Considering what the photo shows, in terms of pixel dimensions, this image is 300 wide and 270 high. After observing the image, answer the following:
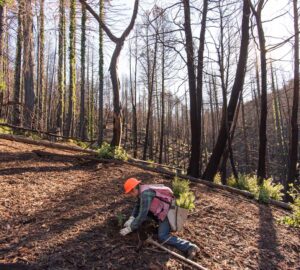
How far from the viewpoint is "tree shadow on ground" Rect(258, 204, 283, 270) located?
474cm

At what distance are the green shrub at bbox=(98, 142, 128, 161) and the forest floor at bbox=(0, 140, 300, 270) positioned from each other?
69cm

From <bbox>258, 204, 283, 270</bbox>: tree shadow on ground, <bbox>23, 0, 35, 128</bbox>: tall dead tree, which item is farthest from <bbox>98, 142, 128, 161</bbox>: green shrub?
<bbox>258, 204, 283, 270</bbox>: tree shadow on ground

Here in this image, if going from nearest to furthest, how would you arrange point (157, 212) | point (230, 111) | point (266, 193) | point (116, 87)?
point (157, 212) → point (266, 193) → point (116, 87) → point (230, 111)

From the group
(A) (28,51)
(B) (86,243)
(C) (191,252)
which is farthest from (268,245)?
(A) (28,51)

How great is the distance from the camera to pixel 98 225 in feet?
15.4

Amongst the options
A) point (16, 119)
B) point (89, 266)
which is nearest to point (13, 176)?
point (89, 266)

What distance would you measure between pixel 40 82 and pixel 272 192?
21629 mm

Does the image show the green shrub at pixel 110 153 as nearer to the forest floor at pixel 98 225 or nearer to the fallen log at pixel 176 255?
the forest floor at pixel 98 225

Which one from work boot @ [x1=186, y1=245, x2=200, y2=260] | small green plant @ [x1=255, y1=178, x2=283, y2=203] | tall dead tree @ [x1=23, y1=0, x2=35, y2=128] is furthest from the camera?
tall dead tree @ [x1=23, y1=0, x2=35, y2=128]

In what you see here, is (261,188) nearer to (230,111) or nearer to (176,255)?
(230,111)

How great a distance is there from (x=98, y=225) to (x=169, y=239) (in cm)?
103

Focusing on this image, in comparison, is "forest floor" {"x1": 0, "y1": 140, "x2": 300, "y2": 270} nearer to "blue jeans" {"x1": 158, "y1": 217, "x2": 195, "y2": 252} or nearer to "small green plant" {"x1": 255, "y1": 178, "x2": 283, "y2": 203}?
"blue jeans" {"x1": 158, "y1": 217, "x2": 195, "y2": 252}

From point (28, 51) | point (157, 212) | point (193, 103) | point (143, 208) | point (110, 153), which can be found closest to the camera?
point (143, 208)

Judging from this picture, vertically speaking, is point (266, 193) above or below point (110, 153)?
below
